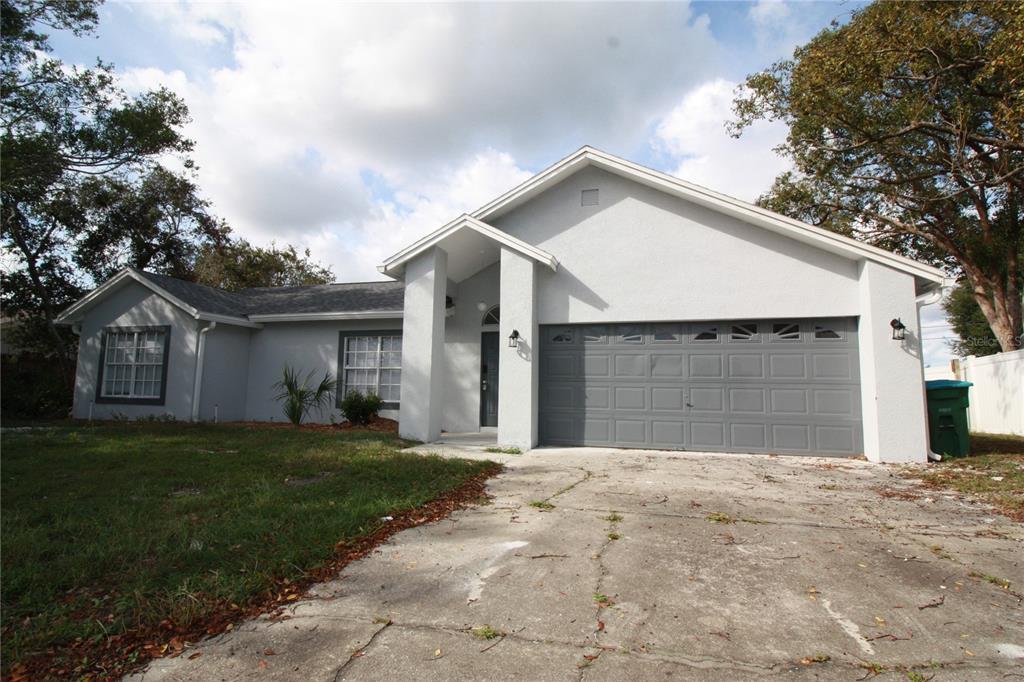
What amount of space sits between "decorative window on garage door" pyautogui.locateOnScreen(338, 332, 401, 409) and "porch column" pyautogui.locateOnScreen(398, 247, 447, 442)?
2.44 m

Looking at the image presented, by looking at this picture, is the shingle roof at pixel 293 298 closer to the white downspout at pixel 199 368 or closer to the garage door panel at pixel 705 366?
the white downspout at pixel 199 368

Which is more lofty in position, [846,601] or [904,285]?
[904,285]

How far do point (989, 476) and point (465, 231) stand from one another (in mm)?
8911

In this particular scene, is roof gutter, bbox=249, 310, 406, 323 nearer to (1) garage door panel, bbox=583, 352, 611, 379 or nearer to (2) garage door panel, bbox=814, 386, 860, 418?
(1) garage door panel, bbox=583, 352, 611, 379

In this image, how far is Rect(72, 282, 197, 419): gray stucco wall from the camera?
1318cm

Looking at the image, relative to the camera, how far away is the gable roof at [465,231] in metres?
9.79

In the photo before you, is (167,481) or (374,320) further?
(374,320)

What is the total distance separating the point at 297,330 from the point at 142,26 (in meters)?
6.96

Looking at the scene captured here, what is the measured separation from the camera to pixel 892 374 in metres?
8.42

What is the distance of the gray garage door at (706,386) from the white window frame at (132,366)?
988cm

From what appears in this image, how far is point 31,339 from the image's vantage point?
65.6 ft

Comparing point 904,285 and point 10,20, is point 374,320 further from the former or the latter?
point 904,285

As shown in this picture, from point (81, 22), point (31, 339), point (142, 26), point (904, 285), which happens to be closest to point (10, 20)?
point (81, 22)

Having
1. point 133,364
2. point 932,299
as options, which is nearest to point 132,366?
point 133,364
